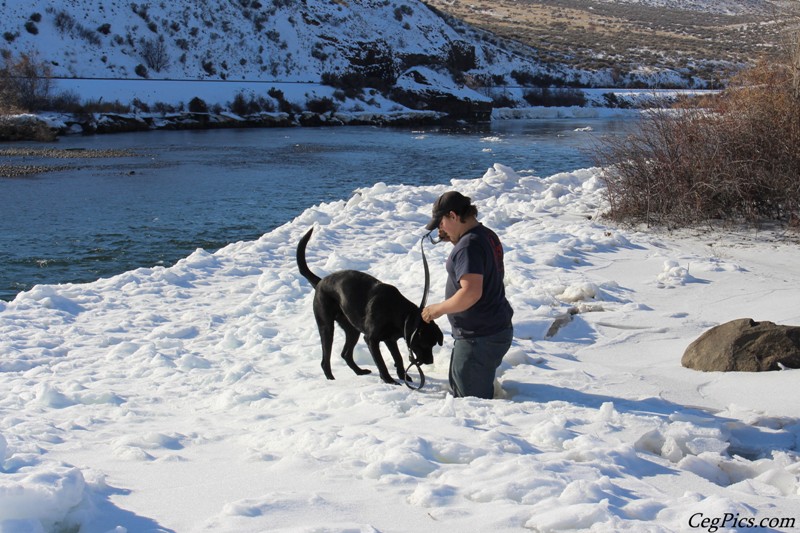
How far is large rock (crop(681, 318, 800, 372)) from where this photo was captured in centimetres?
557

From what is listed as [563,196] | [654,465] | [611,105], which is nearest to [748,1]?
[611,105]

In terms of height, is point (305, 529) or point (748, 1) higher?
point (748, 1)

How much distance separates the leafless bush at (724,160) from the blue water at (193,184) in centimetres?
296

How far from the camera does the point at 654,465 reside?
13.5 ft

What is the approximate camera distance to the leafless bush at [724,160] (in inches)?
443

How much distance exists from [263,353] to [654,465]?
390cm

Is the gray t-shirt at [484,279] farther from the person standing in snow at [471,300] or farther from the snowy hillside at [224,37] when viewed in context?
the snowy hillside at [224,37]

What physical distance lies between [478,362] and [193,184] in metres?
19.9

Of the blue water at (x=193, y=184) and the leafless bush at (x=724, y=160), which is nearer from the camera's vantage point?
the leafless bush at (x=724, y=160)

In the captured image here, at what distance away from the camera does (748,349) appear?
5688mm

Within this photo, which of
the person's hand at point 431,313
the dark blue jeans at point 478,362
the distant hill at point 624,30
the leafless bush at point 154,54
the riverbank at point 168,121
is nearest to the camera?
the person's hand at point 431,313

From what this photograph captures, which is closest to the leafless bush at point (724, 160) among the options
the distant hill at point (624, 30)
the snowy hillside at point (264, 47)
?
the snowy hillside at point (264, 47)

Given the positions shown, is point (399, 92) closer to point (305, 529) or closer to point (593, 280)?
point (593, 280)

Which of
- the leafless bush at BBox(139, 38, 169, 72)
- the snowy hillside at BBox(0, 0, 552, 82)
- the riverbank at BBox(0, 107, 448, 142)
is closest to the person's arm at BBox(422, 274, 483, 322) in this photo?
the riverbank at BBox(0, 107, 448, 142)
